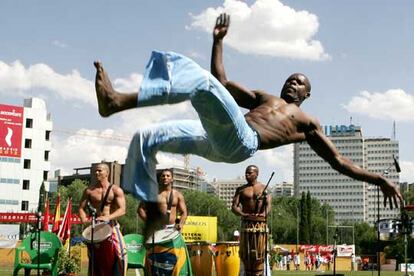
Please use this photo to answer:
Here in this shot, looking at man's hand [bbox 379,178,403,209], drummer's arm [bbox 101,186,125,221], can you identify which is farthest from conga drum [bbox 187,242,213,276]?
man's hand [bbox 379,178,403,209]

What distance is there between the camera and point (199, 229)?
56.6ft

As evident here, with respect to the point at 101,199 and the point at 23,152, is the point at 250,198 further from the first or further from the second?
the point at 23,152

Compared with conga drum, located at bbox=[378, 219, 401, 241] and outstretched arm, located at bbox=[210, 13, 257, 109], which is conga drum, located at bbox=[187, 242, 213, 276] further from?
outstretched arm, located at bbox=[210, 13, 257, 109]

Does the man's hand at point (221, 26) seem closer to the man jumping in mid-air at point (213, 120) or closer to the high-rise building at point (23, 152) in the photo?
the man jumping in mid-air at point (213, 120)

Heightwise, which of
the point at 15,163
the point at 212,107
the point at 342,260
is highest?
the point at 15,163

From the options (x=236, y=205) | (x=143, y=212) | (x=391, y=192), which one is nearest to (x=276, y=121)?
(x=391, y=192)

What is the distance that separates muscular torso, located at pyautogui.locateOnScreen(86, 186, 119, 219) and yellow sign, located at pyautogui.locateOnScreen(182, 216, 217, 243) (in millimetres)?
7661

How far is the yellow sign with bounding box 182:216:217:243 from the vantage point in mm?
16938

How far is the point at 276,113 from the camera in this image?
5863 mm

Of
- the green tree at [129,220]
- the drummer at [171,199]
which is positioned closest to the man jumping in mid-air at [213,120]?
the drummer at [171,199]

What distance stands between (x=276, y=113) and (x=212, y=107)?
104 centimetres

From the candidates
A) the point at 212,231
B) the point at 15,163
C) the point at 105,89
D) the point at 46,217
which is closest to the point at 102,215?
the point at 105,89

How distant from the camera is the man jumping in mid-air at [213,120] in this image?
472cm

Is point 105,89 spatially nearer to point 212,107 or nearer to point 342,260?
point 212,107
